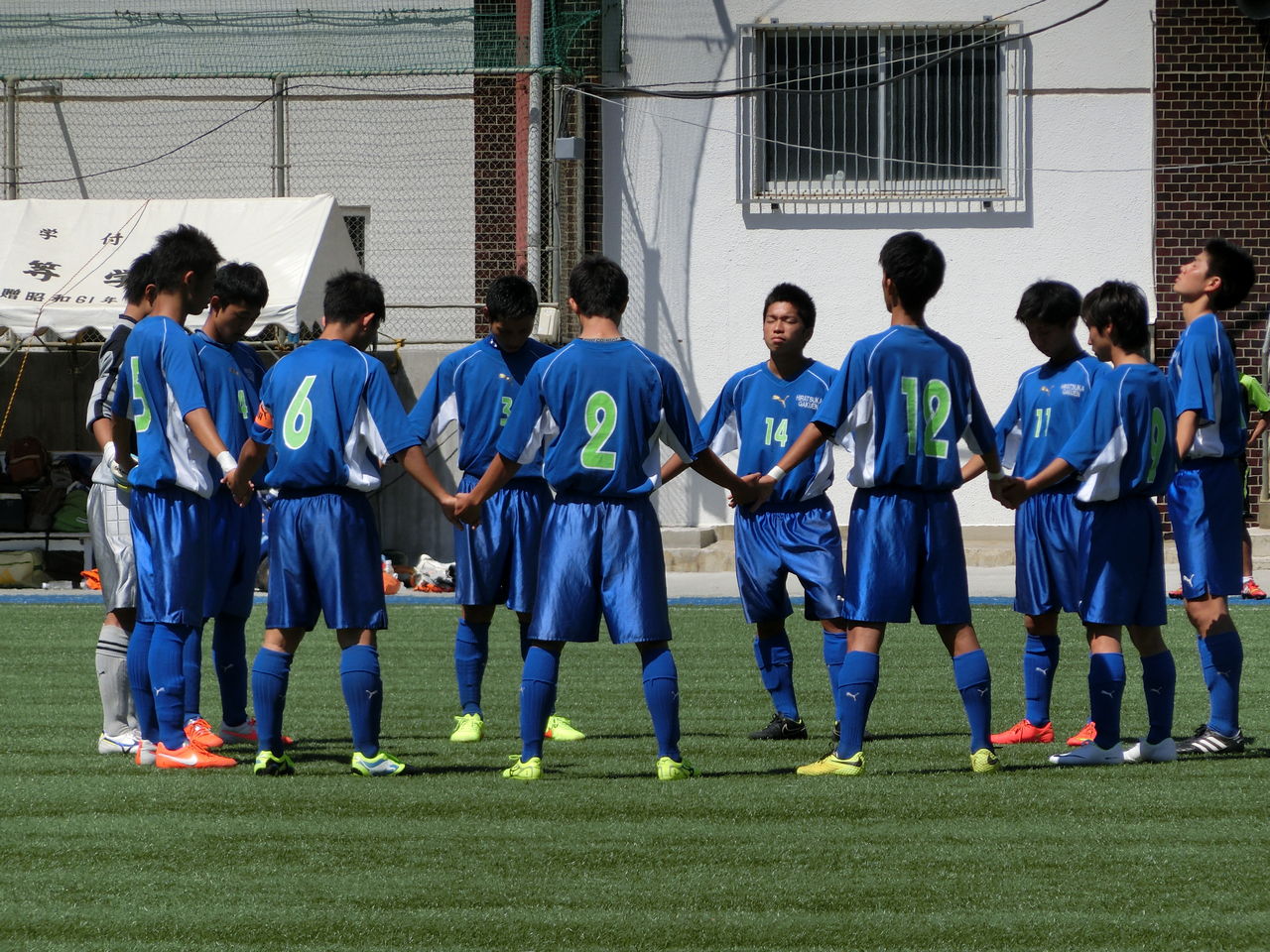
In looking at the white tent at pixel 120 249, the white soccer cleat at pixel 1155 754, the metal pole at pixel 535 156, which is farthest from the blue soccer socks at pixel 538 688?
the metal pole at pixel 535 156

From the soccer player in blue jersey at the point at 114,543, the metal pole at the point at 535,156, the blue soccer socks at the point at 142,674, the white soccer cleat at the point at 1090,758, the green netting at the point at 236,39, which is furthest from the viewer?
the green netting at the point at 236,39

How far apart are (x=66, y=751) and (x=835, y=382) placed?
11.6ft

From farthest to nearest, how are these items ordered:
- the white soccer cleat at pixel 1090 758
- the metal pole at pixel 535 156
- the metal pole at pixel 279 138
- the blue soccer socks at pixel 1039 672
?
the metal pole at pixel 279 138, the metal pole at pixel 535 156, the blue soccer socks at pixel 1039 672, the white soccer cleat at pixel 1090 758

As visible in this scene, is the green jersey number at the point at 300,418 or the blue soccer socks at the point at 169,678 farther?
the blue soccer socks at the point at 169,678

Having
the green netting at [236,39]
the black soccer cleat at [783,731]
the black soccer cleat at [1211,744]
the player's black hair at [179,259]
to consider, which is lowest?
the black soccer cleat at [783,731]

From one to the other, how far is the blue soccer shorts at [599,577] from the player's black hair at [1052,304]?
196cm

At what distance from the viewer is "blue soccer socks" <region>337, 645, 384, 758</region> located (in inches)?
252

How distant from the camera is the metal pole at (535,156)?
18375 millimetres

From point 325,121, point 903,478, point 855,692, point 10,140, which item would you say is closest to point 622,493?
point 903,478

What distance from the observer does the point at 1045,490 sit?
694 cm

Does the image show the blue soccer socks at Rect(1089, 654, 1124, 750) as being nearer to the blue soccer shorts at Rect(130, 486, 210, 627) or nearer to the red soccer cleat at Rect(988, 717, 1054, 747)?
the red soccer cleat at Rect(988, 717, 1054, 747)

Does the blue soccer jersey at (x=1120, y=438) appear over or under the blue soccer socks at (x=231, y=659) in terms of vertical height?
over

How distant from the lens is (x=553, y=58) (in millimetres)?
18688

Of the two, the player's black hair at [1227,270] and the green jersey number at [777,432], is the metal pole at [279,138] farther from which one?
the player's black hair at [1227,270]
